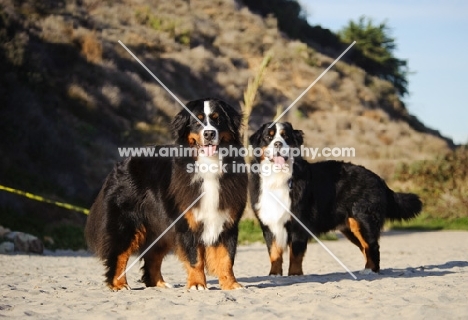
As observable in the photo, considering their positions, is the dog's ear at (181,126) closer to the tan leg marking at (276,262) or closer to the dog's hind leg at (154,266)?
the dog's hind leg at (154,266)

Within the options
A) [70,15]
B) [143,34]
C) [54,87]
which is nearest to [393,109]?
[143,34]

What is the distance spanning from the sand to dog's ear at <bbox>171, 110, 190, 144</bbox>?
57.8 inches

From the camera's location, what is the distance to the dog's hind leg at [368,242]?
9.30 m

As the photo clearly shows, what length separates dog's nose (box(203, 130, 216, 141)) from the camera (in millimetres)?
6965

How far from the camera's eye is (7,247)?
12.8 m

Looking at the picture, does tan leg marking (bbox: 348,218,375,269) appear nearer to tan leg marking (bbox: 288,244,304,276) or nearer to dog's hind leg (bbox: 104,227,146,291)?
tan leg marking (bbox: 288,244,304,276)

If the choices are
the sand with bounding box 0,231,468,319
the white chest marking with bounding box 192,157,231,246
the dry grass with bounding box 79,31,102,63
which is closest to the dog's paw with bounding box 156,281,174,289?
the sand with bounding box 0,231,468,319

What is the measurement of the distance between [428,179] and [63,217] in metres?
10.5

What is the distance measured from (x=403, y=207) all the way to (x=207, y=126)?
4099mm

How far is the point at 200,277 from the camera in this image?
701 centimetres

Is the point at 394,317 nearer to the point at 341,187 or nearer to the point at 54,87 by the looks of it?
the point at 341,187

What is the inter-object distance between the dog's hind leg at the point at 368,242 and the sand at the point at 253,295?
289 mm

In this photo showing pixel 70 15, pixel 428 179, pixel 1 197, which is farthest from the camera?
pixel 70 15

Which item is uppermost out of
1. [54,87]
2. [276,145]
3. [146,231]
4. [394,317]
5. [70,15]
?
[70,15]
